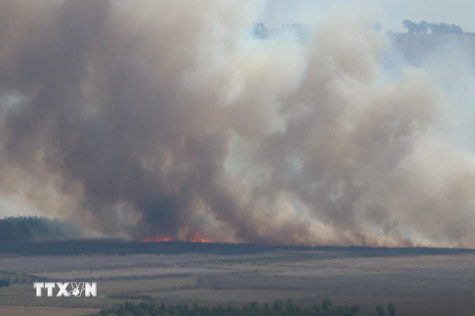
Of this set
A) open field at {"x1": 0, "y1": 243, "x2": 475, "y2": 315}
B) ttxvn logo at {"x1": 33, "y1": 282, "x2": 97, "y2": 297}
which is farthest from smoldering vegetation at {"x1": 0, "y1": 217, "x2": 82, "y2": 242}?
ttxvn logo at {"x1": 33, "y1": 282, "x2": 97, "y2": 297}

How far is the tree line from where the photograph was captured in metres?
48.8

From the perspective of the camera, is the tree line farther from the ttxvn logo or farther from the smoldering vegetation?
the smoldering vegetation

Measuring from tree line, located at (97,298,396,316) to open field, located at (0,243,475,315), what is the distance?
4.71 ft

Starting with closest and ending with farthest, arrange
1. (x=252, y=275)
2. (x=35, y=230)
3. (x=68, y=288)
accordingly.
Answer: (x=68, y=288) → (x=252, y=275) → (x=35, y=230)

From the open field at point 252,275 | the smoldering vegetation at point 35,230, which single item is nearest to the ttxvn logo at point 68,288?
the open field at point 252,275

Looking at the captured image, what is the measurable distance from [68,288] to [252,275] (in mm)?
10686

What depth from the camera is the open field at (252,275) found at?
176ft

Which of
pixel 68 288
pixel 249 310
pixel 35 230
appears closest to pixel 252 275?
pixel 68 288

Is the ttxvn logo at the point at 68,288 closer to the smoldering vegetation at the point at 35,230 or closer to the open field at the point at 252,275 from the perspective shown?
the open field at the point at 252,275

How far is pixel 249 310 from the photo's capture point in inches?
1944

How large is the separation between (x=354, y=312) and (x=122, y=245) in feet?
114

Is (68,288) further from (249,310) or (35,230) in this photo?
(35,230)

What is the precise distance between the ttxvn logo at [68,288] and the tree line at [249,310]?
572 centimetres

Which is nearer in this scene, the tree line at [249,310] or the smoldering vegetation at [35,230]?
the tree line at [249,310]
